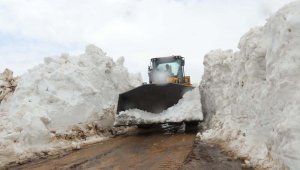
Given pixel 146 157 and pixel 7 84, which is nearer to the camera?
pixel 146 157

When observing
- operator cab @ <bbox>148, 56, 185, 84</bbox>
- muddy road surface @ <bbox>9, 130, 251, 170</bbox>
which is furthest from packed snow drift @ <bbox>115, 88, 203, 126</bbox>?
operator cab @ <bbox>148, 56, 185, 84</bbox>

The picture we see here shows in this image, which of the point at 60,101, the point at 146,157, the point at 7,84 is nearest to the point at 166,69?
the point at 60,101

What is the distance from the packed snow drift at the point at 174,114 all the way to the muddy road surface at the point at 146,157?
763 millimetres

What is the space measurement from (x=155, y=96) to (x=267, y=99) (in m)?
5.98

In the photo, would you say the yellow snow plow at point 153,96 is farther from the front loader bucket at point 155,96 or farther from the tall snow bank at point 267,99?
the tall snow bank at point 267,99

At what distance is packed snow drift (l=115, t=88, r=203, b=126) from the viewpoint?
12.1 m

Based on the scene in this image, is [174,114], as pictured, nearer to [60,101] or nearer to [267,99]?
[60,101]

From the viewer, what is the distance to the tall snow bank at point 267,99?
17.5 feet

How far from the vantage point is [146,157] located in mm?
8594

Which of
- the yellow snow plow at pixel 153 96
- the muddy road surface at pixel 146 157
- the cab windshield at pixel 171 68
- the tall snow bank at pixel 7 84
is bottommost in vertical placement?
the muddy road surface at pixel 146 157

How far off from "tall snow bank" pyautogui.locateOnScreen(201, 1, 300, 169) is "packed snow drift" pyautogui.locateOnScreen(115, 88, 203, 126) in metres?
0.79

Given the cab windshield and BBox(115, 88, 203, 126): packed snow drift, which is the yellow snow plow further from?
the cab windshield

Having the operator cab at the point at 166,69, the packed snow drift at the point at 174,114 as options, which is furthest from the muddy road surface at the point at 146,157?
→ the operator cab at the point at 166,69

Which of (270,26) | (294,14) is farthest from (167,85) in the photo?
(294,14)
